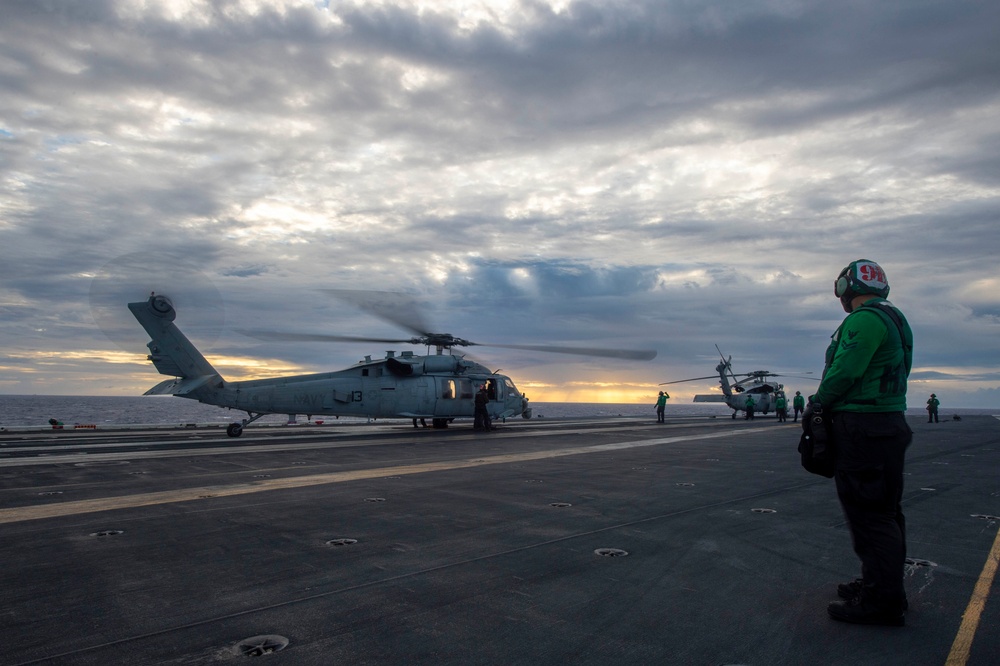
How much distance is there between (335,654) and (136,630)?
135 centimetres

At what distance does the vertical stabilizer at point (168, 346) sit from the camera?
21.0 m

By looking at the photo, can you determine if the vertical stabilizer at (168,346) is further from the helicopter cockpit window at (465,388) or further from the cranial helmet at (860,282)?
the cranial helmet at (860,282)

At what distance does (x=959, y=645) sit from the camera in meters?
3.63

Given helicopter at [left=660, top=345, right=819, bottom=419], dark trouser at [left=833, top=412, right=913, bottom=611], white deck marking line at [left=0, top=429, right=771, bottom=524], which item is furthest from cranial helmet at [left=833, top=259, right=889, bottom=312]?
helicopter at [left=660, top=345, right=819, bottom=419]

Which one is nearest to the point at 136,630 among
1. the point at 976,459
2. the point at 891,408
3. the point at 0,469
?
the point at 891,408

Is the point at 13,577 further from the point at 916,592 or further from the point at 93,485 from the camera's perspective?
the point at 916,592

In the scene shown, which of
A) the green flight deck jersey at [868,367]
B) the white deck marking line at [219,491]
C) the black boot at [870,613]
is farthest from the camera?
the white deck marking line at [219,491]

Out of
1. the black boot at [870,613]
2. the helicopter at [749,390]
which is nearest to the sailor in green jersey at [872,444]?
the black boot at [870,613]

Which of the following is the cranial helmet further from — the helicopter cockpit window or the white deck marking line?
the helicopter cockpit window

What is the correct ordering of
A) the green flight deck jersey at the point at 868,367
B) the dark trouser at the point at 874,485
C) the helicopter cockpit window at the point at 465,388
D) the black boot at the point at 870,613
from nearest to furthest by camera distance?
1. the black boot at the point at 870,613
2. the dark trouser at the point at 874,485
3. the green flight deck jersey at the point at 868,367
4. the helicopter cockpit window at the point at 465,388

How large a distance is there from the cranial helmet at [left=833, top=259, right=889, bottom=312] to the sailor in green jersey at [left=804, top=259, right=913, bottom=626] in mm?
193

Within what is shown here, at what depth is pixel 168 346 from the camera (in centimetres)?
2125

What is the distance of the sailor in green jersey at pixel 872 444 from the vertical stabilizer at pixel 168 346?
2115 centimetres

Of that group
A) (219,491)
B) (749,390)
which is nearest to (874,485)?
(219,491)
